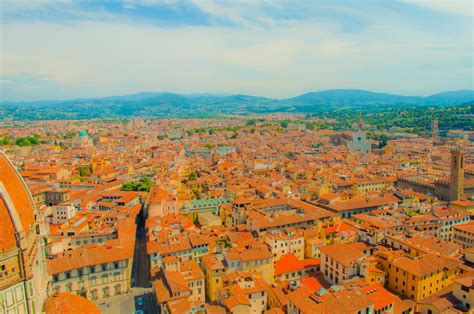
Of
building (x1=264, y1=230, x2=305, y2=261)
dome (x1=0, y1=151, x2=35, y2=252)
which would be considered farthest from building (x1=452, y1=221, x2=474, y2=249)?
dome (x1=0, y1=151, x2=35, y2=252)

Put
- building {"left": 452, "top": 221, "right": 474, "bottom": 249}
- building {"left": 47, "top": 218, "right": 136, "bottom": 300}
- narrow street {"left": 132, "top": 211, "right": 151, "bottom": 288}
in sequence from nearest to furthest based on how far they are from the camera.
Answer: building {"left": 47, "top": 218, "right": 136, "bottom": 300}, narrow street {"left": 132, "top": 211, "right": 151, "bottom": 288}, building {"left": 452, "top": 221, "right": 474, "bottom": 249}

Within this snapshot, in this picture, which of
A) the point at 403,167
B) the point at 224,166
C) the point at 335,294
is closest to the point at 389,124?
the point at 403,167

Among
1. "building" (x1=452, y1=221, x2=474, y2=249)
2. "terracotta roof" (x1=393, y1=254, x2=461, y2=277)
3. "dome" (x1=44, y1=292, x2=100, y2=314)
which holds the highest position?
"dome" (x1=44, y1=292, x2=100, y2=314)

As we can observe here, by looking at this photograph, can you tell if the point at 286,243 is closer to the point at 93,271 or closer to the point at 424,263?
the point at 424,263

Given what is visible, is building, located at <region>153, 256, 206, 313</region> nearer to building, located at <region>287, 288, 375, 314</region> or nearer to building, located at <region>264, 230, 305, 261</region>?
building, located at <region>287, 288, 375, 314</region>

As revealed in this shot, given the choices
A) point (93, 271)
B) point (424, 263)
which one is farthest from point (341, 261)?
point (93, 271)

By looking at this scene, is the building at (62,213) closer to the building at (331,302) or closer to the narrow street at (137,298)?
the narrow street at (137,298)

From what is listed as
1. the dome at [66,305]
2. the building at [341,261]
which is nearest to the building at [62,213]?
the building at [341,261]
